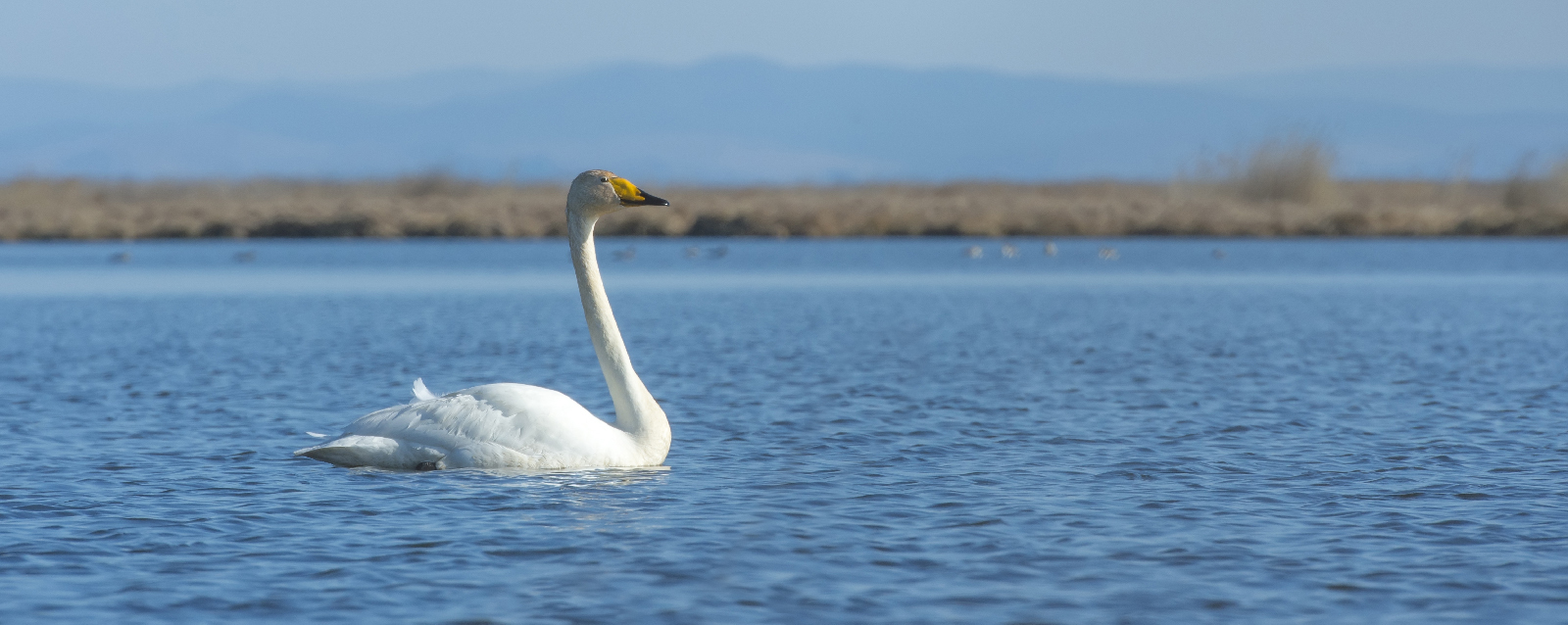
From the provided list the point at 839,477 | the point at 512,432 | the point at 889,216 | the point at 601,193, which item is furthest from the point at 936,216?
the point at 512,432

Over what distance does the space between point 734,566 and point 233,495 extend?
11.0 feet

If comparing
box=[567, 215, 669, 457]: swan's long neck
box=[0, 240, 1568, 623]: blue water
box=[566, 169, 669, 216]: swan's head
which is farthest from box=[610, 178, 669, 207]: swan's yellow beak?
box=[0, 240, 1568, 623]: blue water

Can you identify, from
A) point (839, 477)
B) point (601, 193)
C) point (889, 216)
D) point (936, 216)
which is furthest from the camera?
point (936, 216)

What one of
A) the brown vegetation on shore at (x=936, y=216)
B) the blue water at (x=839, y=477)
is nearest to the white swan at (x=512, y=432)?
the blue water at (x=839, y=477)

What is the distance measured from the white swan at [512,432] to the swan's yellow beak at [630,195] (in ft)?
0.05

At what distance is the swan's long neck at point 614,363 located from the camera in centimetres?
1001

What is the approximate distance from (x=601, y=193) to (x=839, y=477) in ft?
7.34

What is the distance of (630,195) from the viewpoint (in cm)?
1039

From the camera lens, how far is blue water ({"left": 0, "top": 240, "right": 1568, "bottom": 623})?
7.05 metres

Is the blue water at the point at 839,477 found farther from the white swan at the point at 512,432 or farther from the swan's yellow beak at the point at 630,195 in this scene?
the swan's yellow beak at the point at 630,195

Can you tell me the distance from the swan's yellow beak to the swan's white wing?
1.25m

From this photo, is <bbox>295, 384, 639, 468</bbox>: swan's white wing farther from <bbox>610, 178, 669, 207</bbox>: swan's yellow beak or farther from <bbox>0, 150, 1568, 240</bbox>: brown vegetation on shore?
<bbox>0, 150, 1568, 240</bbox>: brown vegetation on shore

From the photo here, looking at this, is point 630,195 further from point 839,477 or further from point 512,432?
point 839,477

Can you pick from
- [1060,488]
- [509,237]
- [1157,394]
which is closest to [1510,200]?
[509,237]
